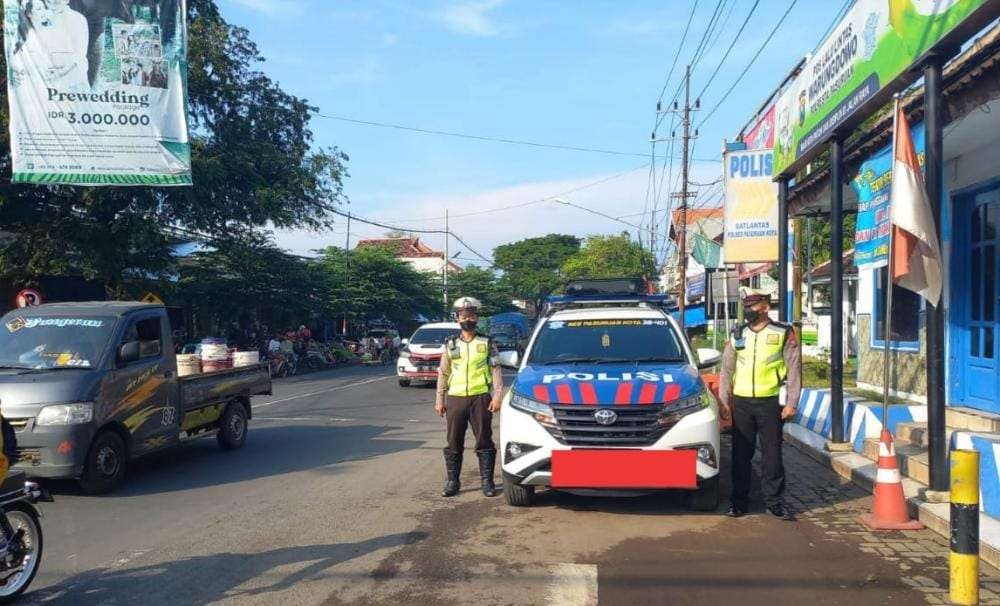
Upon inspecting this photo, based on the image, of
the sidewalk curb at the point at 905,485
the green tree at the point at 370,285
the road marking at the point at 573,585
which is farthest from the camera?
the green tree at the point at 370,285

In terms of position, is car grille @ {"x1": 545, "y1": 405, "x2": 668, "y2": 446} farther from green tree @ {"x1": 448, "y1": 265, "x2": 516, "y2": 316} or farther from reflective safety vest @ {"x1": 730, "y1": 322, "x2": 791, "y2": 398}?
green tree @ {"x1": 448, "y1": 265, "x2": 516, "y2": 316}

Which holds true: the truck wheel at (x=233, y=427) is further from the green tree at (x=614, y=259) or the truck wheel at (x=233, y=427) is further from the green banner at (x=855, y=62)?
the green tree at (x=614, y=259)

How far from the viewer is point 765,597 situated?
5074mm

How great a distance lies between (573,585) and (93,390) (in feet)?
17.0

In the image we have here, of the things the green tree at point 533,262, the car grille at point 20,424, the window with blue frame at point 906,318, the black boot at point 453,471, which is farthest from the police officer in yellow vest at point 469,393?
the green tree at point 533,262

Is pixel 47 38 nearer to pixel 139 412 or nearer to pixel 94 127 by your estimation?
pixel 94 127

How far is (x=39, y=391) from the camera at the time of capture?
25.9 ft

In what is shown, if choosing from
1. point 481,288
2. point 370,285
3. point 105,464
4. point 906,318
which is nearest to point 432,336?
point 906,318

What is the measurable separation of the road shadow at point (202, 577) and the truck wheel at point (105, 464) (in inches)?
103

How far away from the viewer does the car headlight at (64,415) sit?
7.78m

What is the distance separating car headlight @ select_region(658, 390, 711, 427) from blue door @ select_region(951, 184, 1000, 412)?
532cm

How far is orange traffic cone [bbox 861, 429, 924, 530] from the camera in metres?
6.67

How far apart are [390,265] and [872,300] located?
108ft

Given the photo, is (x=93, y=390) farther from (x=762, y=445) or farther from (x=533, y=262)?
(x=533, y=262)
